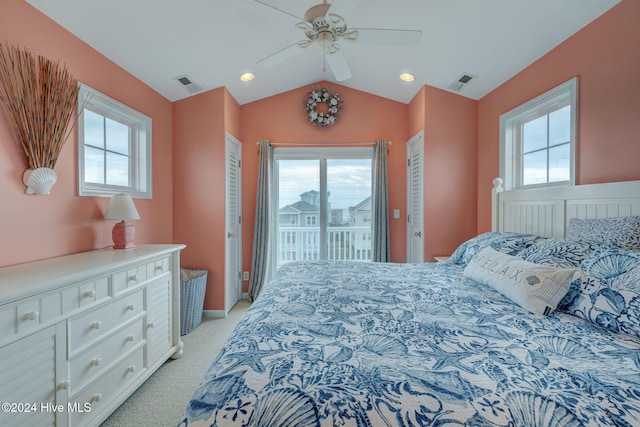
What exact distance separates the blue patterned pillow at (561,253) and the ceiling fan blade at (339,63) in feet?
5.98

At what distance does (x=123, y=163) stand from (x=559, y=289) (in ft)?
10.6

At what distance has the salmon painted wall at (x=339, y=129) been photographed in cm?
385

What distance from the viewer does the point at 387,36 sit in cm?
186

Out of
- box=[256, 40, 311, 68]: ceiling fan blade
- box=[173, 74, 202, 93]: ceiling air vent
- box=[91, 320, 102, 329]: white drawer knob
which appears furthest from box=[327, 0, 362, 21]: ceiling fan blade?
box=[91, 320, 102, 329]: white drawer knob

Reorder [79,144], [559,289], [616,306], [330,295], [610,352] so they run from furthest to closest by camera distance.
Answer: [79,144] < [330,295] < [559,289] < [616,306] < [610,352]

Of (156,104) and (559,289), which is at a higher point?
(156,104)

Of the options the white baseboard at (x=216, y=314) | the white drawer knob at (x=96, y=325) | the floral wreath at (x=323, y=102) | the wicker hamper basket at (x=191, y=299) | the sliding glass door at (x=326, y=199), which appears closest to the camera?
the white drawer knob at (x=96, y=325)

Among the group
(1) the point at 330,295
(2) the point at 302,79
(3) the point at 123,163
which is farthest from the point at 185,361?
(2) the point at 302,79

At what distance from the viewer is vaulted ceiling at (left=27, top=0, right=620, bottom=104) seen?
1.89m

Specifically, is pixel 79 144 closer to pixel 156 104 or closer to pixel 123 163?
pixel 123 163

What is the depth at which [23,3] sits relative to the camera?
1.64 meters

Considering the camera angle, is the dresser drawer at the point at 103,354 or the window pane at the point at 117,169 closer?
the dresser drawer at the point at 103,354

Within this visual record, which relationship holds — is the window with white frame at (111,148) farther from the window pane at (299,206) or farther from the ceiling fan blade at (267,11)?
the window pane at (299,206)

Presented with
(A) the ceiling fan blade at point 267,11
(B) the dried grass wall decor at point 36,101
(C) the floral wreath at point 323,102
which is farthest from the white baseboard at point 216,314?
(A) the ceiling fan blade at point 267,11
